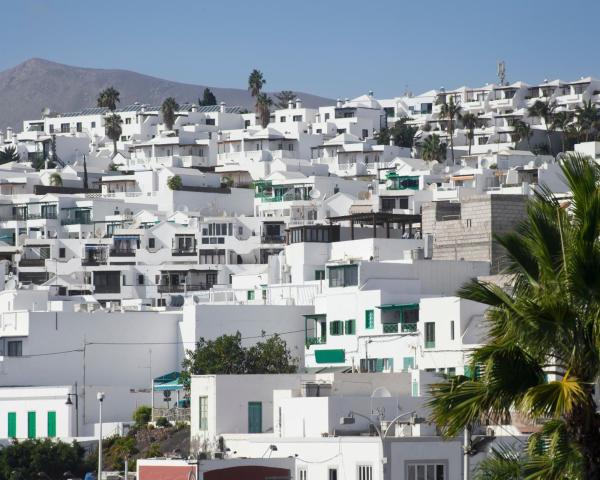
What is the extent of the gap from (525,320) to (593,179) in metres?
1.64

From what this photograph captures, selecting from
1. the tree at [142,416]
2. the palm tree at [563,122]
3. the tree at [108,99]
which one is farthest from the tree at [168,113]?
the tree at [142,416]

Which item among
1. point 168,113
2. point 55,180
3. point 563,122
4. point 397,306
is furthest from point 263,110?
point 397,306

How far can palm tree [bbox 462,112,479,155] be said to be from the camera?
151 m

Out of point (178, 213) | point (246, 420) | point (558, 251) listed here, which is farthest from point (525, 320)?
point (178, 213)

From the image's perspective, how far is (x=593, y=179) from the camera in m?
18.2

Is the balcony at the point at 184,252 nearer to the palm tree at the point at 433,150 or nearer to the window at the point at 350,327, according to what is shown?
the palm tree at the point at 433,150

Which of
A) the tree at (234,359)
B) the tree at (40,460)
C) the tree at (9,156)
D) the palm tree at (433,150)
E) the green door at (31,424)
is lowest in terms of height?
the tree at (40,460)

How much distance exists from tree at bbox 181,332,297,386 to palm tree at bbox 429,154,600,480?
142 feet

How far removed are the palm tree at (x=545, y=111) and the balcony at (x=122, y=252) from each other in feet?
170

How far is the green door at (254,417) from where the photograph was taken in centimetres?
4984

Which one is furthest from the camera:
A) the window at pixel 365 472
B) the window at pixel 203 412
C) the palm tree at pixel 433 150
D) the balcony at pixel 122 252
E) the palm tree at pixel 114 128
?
the palm tree at pixel 114 128

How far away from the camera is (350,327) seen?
63.1 m

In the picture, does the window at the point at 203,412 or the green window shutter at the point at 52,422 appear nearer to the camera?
the window at the point at 203,412

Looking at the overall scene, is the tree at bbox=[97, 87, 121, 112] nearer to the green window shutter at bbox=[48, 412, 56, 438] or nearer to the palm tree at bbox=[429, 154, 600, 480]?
the green window shutter at bbox=[48, 412, 56, 438]
